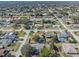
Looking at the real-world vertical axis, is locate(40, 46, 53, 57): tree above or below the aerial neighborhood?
below

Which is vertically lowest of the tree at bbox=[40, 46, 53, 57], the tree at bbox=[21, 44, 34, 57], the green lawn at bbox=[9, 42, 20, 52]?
the tree at bbox=[40, 46, 53, 57]

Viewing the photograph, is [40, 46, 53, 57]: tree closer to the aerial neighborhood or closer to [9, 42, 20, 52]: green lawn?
the aerial neighborhood

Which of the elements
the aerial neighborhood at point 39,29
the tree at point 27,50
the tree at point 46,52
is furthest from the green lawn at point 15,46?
the tree at point 46,52

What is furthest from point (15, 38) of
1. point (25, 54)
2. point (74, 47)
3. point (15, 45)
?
point (74, 47)

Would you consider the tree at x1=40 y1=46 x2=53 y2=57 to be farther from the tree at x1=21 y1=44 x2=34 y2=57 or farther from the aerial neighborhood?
the tree at x1=21 y1=44 x2=34 y2=57

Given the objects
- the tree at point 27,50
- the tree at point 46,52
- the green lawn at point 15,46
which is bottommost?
the tree at point 46,52

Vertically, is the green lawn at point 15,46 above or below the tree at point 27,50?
above

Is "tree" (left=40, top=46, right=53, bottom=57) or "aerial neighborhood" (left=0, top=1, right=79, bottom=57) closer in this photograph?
"tree" (left=40, top=46, right=53, bottom=57)

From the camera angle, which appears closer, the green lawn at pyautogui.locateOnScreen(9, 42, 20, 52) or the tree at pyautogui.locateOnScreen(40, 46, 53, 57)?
the tree at pyautogui.locateOnScreen(40, 46, 53, 57)

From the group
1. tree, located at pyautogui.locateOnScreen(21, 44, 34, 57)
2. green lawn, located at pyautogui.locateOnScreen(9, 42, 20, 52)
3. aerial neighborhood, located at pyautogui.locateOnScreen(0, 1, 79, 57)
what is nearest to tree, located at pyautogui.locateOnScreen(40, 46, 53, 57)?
aerial neighborhood, located at pyautogui.locateOnScreen(0, 1, 79, 57)

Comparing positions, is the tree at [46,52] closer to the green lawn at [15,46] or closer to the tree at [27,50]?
the tree at [27,50]

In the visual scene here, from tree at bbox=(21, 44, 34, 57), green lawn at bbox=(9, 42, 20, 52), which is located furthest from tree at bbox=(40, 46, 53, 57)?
green lawn at bbox=(9, 42, 20, 52)

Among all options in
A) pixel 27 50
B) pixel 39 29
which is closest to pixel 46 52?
pixel 27 50
